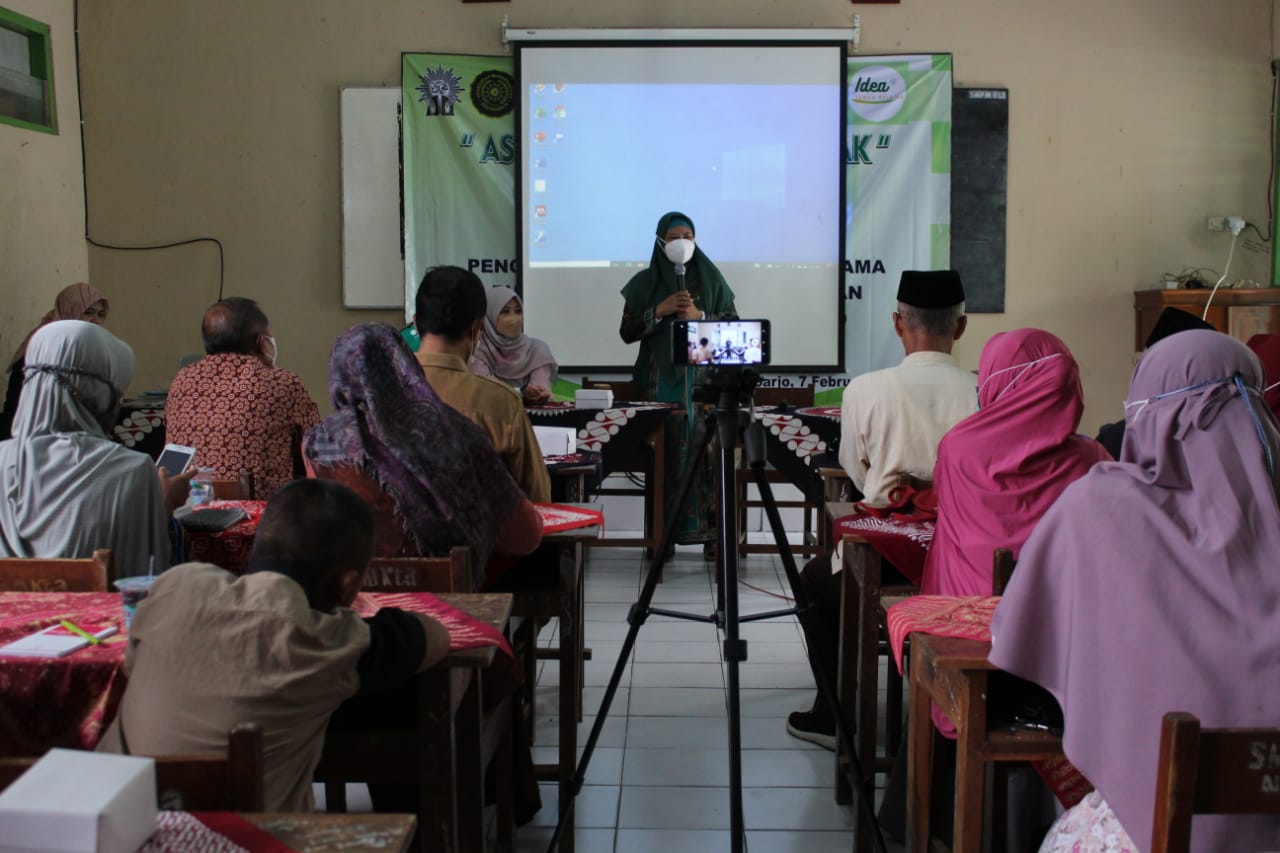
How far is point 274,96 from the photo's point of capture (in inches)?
226

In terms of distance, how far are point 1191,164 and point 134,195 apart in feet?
18.2

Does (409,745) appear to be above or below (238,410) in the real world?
below

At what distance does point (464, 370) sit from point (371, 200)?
12.3 feet

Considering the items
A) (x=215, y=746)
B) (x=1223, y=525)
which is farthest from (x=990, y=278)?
(x=215, y=746)

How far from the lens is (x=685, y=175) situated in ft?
18.9

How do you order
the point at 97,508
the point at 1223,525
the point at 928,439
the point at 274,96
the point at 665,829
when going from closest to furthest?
1. the point at 1223,525
2. the point at 97,508
3. the point at 665,829
4. the point at 928,439
5. the point at 274,96

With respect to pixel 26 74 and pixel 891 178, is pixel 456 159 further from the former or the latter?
pixel 891 178

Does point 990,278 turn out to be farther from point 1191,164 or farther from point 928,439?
point 928,439

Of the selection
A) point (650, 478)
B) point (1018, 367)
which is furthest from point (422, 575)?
point (650, 478)

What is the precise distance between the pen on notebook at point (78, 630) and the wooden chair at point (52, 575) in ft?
0.73

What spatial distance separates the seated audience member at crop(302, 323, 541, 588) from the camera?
1.90 meters

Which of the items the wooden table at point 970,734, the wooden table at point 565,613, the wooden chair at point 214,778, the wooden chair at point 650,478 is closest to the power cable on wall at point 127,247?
the wooden chair at point 650,478

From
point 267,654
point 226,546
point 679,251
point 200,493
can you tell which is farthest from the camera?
point 679,251

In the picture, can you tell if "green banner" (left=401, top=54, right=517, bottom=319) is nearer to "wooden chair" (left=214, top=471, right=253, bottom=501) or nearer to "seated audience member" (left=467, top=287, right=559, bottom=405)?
"seated audience member" (left=467, top=287, right=559, bottom=405)
